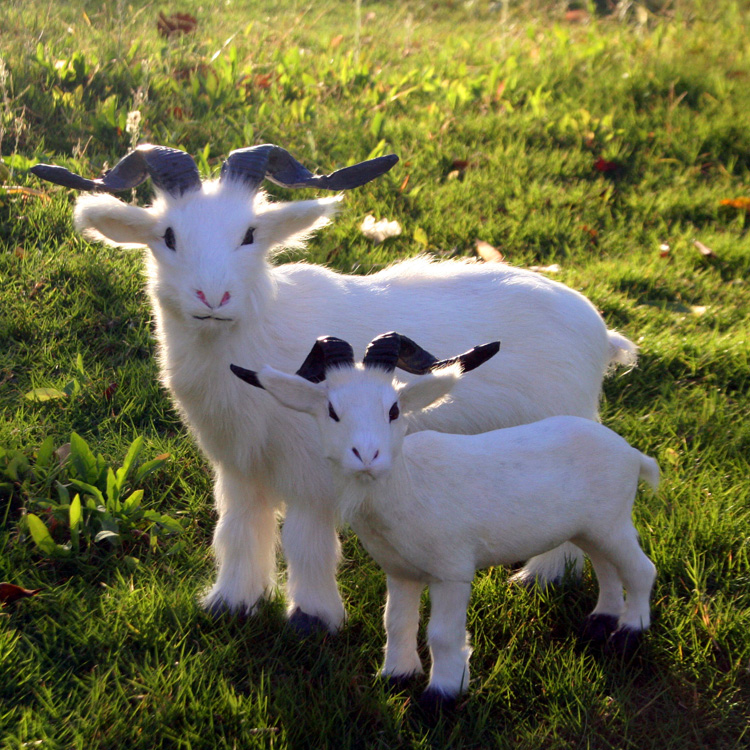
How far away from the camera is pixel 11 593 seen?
3.41m

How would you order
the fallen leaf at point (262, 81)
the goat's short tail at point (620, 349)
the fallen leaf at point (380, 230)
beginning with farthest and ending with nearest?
the fallen leaf at point (262, 81)
the fallen leaf at point (380, 230)
the goat's short tail at point (620, 349)

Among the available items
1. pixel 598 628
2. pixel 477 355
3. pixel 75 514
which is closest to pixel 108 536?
pixel 75 514

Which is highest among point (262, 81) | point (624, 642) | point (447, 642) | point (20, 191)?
point (262, 81)

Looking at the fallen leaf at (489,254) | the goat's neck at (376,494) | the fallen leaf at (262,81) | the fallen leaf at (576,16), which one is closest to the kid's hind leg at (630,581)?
the goat's neck at (376,494)

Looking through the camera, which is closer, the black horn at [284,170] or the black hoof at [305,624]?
the black horn at [284,170]

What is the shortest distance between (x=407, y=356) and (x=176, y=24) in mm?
6779

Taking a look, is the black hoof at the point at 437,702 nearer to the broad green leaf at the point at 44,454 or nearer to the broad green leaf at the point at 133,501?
the broad green leaf at the point at 133,501

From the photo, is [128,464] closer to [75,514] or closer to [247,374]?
[75,514]

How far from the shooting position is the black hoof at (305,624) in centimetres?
337

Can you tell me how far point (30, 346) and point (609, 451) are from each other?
3.29 metres

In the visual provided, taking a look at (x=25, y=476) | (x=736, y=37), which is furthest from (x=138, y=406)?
(x=736, y=37)

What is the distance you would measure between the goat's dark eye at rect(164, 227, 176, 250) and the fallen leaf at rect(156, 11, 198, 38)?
5.67 metres

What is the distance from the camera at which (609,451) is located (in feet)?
10.1

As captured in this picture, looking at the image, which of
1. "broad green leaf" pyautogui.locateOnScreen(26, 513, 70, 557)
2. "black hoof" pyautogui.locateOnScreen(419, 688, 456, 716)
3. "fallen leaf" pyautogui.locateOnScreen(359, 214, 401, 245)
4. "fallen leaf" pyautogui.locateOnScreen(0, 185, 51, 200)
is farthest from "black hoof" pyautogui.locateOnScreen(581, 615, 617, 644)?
"fallen leaf" pyautogui.locateOnScreen(0, 185, 51, 200)
